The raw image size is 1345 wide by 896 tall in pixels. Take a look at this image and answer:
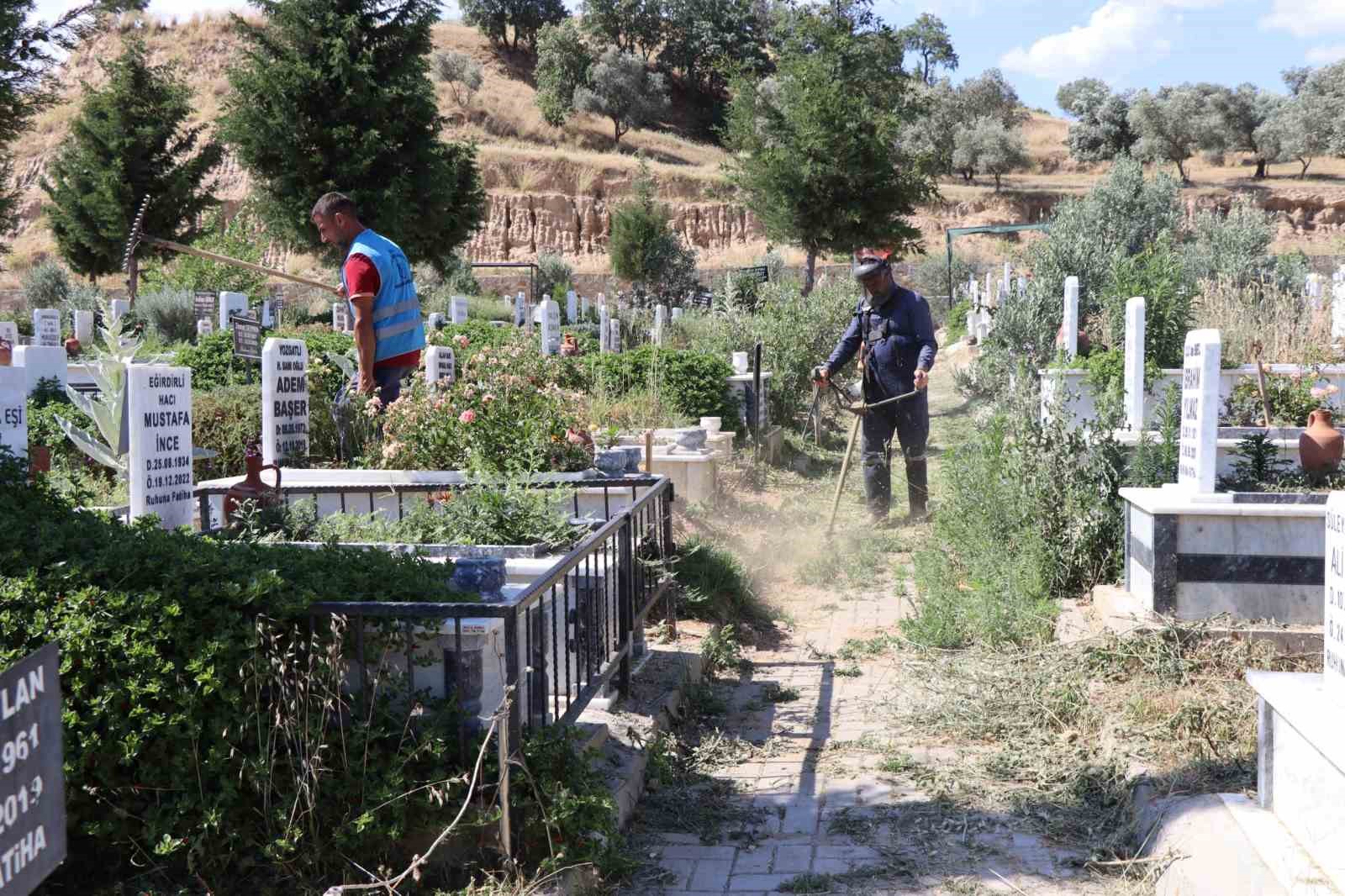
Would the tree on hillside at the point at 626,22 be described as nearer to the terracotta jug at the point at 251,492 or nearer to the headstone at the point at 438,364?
the headstone at the point at 438,364

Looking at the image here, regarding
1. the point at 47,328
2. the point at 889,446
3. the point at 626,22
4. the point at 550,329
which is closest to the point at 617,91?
the point at 626,22

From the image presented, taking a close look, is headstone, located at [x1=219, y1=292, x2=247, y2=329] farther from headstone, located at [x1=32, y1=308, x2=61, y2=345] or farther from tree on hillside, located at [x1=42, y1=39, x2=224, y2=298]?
tree on hillside, located at [x1=42, y1=39, x2=224, y2=298]

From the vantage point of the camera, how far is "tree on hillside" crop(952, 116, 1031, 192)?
210ft

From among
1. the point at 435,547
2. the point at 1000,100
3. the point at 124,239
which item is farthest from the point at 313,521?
the point at 1000,100

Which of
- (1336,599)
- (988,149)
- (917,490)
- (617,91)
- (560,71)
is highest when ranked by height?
(560,71)

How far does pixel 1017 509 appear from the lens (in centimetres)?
645

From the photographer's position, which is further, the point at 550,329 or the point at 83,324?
the point at 83,324

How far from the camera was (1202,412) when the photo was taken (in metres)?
5.01

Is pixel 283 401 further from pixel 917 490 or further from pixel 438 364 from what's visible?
pixel 917 490

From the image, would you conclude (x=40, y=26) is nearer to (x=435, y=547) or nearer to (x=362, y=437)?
(x=362, y=437)

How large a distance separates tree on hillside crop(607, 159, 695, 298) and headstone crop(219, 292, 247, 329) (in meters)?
20.1

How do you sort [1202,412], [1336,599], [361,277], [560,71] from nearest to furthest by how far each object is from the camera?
[1336,599]
[1202,412]
[361,277]
[560,71]

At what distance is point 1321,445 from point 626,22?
2808 inches

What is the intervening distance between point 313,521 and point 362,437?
2.81m
